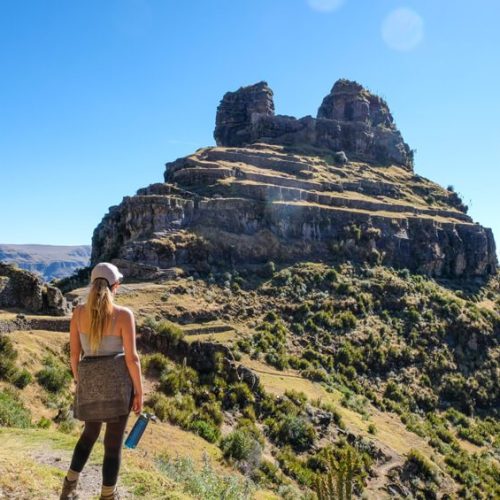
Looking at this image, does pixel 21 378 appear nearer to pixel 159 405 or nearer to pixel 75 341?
pixel 159 405

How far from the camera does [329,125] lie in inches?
2881

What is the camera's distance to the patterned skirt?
16.0 ft

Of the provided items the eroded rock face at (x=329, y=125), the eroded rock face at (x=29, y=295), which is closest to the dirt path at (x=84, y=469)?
the eroded rock face at (x=29, y=295)

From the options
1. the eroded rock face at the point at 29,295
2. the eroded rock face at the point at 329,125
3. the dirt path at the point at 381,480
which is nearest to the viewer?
the dirt path at the point at 381,480

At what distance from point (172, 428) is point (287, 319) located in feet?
86.1

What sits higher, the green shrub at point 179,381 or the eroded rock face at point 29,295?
the eroded rock face at point 29,295

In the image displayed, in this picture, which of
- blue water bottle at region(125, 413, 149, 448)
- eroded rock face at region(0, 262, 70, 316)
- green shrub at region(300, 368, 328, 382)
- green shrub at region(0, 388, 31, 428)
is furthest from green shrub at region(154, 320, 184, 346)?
green shrub at region(300, 368, 328, 382)

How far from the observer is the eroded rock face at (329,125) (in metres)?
71.8

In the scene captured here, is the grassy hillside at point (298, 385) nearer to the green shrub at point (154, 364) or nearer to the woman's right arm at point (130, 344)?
the green shrub at point (154, 364)

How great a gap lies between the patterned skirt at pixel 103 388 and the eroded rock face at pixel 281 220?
33384 millimetres

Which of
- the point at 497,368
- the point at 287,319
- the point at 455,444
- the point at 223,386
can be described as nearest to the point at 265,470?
the point at 223,386

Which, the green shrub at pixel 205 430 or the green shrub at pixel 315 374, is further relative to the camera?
the green shrub at pixel 315 374

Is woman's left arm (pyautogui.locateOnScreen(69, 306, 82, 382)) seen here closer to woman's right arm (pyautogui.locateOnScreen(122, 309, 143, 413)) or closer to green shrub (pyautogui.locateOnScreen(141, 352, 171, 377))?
woman's right arm (pyautogui.locateOnScreen(122, 309, 143, 413))

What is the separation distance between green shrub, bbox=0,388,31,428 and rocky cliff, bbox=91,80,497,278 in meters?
26.0
